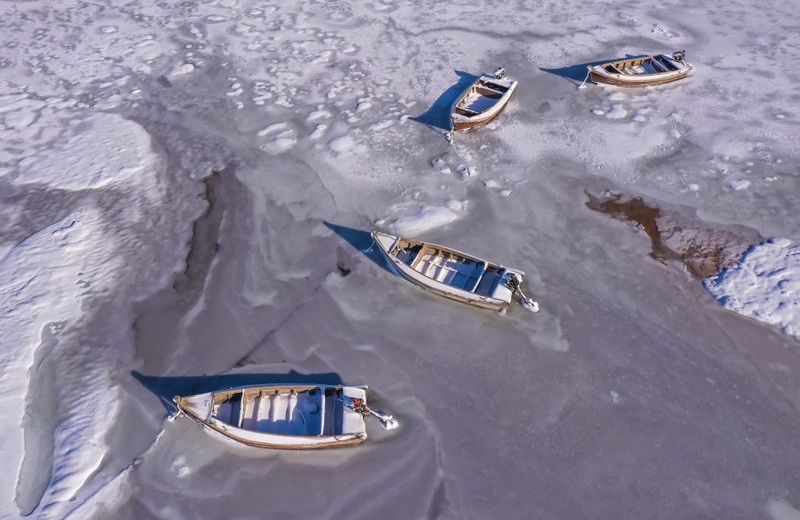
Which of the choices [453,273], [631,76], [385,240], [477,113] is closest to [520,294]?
[453,273]

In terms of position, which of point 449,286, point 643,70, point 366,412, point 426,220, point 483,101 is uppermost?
point 643,70

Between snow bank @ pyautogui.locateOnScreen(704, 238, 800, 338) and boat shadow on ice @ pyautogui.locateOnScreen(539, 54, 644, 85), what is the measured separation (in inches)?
390

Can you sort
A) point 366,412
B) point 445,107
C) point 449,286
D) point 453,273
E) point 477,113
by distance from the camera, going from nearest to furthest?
point 366,412, point 449,286, point 453,273, point 477,113, point 445,107

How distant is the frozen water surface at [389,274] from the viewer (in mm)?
10828

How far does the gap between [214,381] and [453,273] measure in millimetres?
6386

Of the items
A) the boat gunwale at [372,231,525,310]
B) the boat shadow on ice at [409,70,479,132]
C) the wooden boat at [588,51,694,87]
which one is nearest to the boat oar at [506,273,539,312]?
the boat gunwale at [372,231,525,310]

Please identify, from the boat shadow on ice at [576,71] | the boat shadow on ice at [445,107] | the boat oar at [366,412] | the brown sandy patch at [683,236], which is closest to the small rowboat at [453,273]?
the boat oar at [366,412]

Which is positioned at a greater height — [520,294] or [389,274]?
[520,294]

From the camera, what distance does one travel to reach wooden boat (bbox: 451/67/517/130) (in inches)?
729

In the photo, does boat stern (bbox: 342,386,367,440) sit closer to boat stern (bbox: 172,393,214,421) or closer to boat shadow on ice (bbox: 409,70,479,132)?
boat stern (bbox: 172,393,214,421)

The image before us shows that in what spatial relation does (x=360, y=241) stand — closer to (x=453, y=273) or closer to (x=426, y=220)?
(x=426, y=220)

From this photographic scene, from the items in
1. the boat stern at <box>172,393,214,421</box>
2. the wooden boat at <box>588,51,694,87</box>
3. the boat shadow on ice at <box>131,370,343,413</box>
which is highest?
the wooden boat at <box>588,51,694,87</box>

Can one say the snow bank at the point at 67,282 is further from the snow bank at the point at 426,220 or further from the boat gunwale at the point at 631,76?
the boat gunwale at the point at 631,76

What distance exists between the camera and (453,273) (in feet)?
46.3
